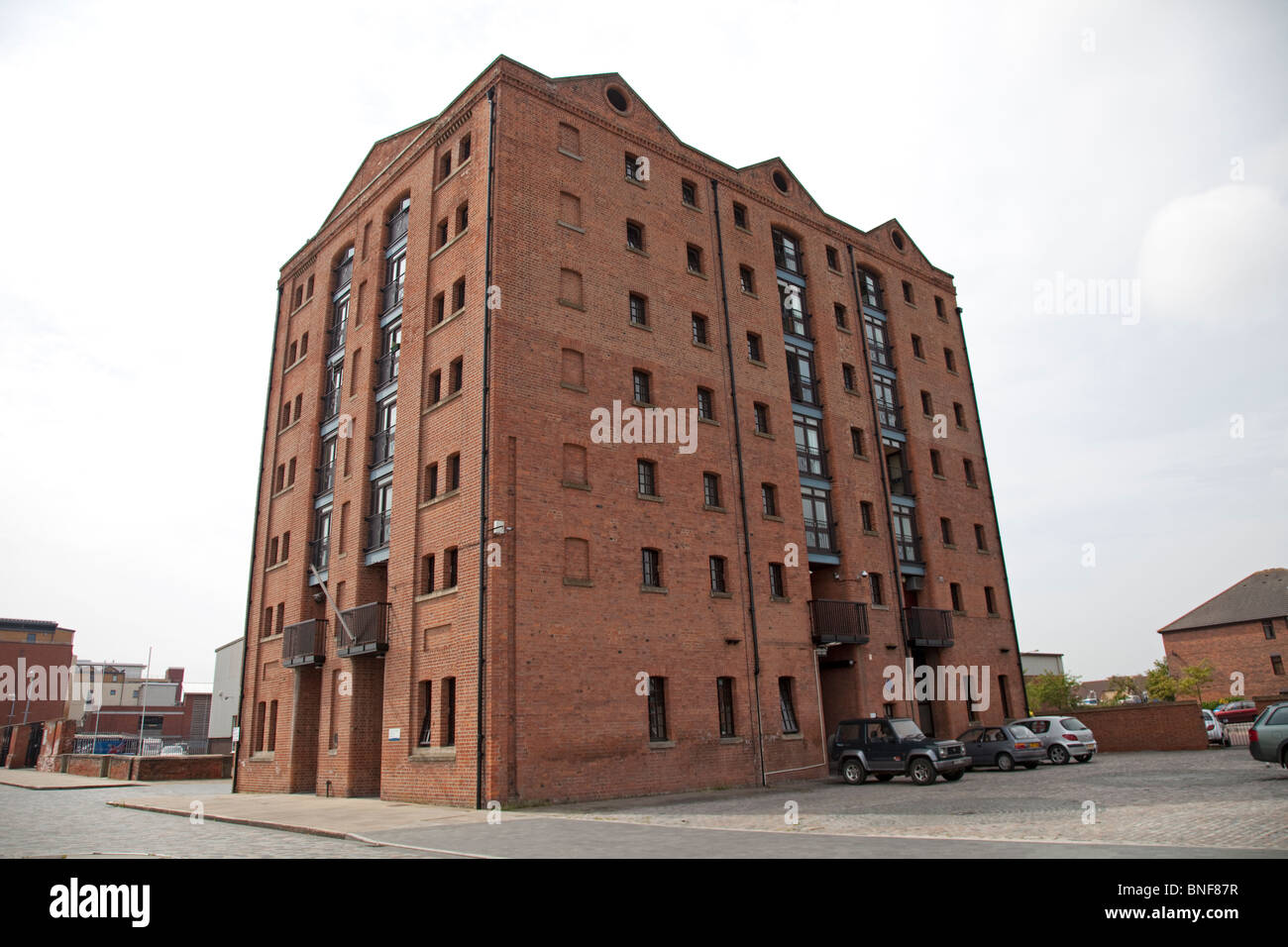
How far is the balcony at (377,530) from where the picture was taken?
85.5ft

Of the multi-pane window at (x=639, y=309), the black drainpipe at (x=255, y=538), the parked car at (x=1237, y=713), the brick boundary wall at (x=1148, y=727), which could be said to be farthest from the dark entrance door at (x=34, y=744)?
the parked car at (x=1237, y=713)

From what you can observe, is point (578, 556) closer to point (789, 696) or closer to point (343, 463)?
point (789, 696)

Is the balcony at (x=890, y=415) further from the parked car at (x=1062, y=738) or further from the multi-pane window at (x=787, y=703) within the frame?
the multi-pane window at (x=787, y=703)

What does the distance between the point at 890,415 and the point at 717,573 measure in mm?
14188

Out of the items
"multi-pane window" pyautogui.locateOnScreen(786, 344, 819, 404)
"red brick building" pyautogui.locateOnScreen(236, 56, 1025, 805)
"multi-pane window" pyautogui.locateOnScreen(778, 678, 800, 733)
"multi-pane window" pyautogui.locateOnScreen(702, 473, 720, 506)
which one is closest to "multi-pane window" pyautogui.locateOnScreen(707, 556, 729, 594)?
"red brick building" pyautogui.locateOnScreen(236, 56, 1025, 805)

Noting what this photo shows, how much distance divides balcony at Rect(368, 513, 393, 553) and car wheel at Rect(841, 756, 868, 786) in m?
15.7

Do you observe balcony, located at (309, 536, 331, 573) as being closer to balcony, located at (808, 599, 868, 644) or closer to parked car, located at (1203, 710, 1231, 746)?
balcony, located at (808, 599, 868, 644)

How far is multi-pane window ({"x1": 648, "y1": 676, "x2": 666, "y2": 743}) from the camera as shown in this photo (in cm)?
2279

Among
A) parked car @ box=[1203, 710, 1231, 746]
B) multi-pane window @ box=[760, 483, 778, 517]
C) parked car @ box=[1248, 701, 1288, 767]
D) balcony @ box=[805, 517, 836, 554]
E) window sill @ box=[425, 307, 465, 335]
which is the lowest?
parked car @ box=[1203, 710, 1231, 746]

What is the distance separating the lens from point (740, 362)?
2939 centimetres

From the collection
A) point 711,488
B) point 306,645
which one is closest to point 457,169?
point 711,488

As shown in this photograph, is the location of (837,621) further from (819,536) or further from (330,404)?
(330,404)

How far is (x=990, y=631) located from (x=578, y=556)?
2209 cm

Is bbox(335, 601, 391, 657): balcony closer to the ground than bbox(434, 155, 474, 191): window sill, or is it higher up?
closer to the ground
